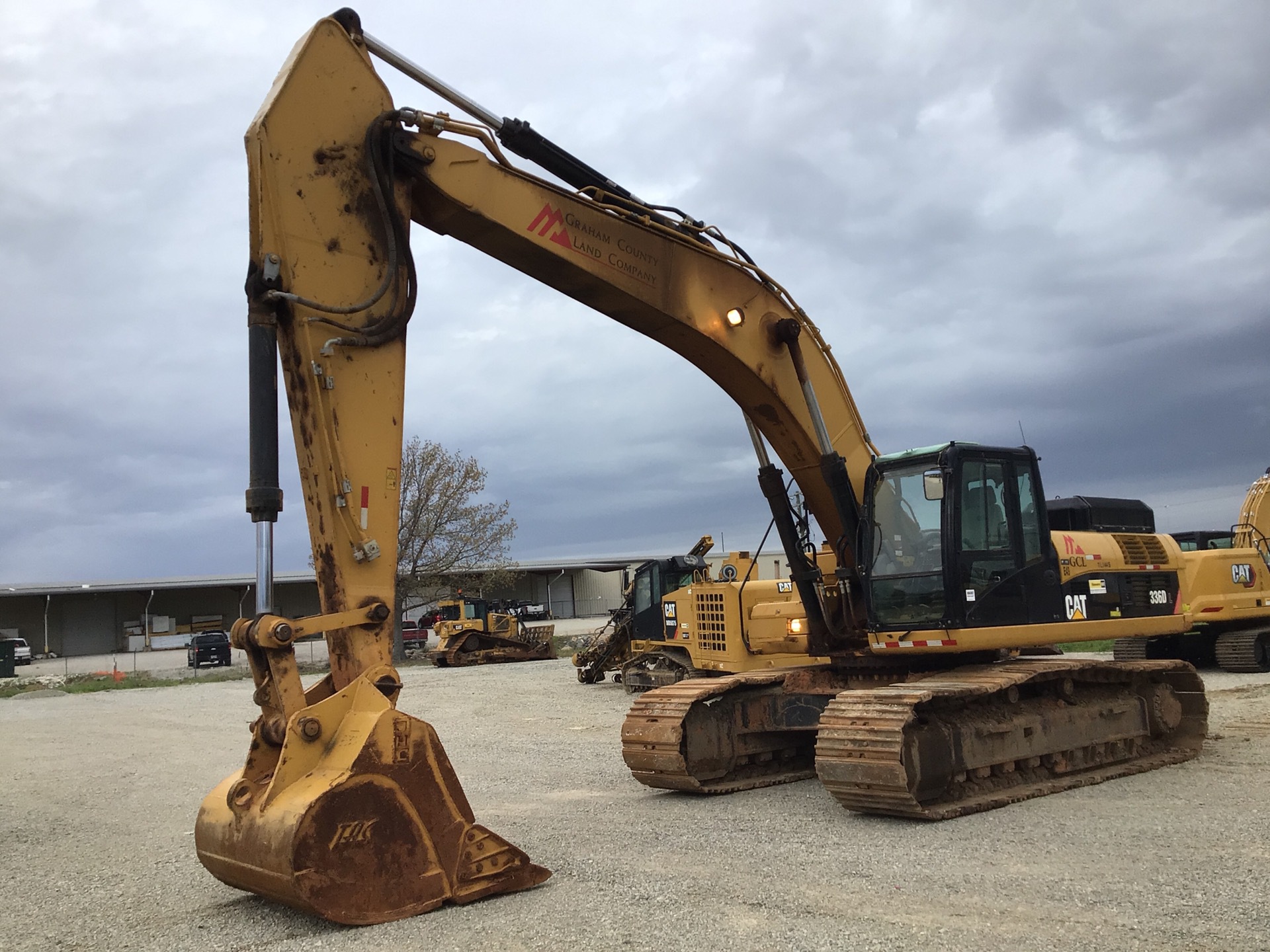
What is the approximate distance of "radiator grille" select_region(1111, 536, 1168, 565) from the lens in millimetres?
10117

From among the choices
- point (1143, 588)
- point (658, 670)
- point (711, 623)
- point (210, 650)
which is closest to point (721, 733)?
point (1143, 588)

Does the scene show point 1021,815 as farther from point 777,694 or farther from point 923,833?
point 777,694

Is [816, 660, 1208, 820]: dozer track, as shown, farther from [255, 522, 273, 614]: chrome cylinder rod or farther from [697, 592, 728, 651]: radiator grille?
[697, 592, 728, 651]: radiator grille

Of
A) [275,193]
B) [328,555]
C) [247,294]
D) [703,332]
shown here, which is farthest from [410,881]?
[703,332]

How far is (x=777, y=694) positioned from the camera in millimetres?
9320

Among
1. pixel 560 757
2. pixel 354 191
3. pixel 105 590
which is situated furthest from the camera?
pixel 105 590

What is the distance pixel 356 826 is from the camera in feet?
16.3

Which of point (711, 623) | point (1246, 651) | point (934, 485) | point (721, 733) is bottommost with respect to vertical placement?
point (1246, 651)

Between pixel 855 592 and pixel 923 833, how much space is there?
2.45m

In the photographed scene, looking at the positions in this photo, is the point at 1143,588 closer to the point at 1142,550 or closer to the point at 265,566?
the point at 1142,550

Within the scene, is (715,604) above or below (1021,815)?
above

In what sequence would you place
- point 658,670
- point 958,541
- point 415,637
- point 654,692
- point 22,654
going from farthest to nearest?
point 415,637 < point 22,654 < point 658,670 < point 654,692 < point 958,541

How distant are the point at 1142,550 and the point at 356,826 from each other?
8.38 meters

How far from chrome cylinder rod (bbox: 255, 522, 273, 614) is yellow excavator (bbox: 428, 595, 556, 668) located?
97.5 ft
